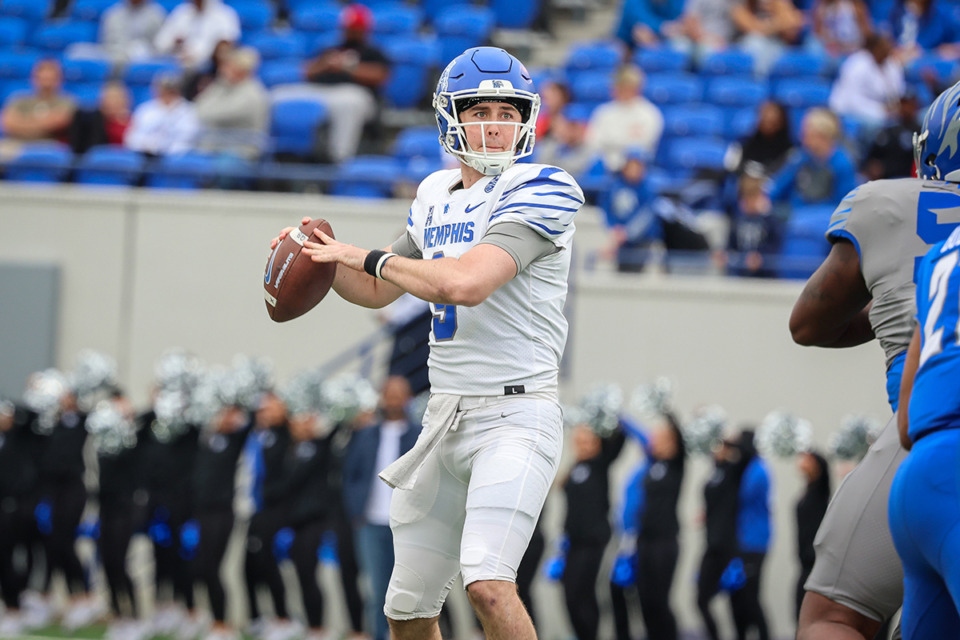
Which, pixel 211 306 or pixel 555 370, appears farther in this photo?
pixel 211 306

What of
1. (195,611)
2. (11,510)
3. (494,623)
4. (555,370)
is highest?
(555,370)

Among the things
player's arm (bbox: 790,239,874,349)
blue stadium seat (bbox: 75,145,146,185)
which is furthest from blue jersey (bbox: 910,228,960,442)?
blue stadium seat (bbox: 75,145,146,185)

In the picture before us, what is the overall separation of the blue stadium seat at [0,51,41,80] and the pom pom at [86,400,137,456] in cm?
422

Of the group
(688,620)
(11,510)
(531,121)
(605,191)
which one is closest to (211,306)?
(11,510)

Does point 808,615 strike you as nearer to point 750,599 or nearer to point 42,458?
point 750,599

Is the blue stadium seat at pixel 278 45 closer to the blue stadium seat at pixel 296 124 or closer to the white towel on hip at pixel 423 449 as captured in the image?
the blue stadium seat at pixel 296 124

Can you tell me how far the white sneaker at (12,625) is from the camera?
9.76 m

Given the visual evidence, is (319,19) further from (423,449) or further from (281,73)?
(423,449)

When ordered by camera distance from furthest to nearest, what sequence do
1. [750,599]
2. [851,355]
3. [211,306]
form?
[211,306] < [851,355] < [750,599]

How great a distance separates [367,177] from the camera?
34.1ft

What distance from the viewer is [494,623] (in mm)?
3385

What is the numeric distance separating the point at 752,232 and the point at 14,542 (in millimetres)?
6112

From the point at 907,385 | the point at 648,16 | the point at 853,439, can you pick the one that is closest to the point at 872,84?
the point at 648,16

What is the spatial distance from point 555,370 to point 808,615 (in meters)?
0.99
